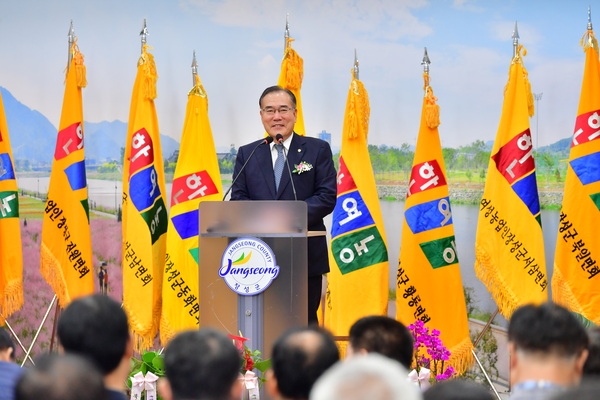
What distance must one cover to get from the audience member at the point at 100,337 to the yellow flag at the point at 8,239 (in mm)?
3417

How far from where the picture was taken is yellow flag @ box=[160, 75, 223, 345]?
206 inches

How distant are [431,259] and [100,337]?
132 inches

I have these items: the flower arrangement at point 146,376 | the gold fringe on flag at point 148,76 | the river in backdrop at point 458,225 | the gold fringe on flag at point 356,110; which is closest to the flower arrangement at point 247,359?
the flower arrangement at point 146,376

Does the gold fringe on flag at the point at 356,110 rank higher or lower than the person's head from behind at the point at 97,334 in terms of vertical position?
higher

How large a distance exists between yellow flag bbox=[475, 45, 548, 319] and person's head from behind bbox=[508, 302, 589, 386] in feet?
9.60

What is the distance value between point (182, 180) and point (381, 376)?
13.2 feet

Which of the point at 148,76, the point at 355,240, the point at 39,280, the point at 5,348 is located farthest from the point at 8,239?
the point at 5,348

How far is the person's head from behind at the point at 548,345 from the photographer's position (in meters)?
2.10

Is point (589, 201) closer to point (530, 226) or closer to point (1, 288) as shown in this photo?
point (530, 226)

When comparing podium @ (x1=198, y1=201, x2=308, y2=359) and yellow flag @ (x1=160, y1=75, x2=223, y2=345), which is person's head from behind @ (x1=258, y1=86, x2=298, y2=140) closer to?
podium @ (x1=198, y1=201, x2=308, y2=359)

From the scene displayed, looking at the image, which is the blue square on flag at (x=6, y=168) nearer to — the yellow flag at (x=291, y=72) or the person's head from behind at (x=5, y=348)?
the yellow flag at (x=291, y=72)

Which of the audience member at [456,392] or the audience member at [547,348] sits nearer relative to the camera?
the audience member at [456,392]

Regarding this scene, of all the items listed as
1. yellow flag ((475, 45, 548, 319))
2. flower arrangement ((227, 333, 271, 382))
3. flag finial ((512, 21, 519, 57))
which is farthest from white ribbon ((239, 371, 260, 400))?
flag finial ((512, 21, 519, 57))

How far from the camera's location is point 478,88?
5.89m
